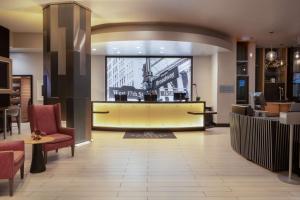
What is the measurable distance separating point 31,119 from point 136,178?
109 inches

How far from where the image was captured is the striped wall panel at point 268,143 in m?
4.69

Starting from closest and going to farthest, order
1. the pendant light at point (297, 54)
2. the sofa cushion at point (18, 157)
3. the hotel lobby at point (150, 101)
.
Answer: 1. the sofa cushion at point (18, 157)
2. the hotel lobby at point (150, 101)
3. the pendant light at point (297, 54)

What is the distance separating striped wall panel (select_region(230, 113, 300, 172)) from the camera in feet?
15.4

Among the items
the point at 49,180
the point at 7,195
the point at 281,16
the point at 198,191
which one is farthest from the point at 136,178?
the point at 281,16

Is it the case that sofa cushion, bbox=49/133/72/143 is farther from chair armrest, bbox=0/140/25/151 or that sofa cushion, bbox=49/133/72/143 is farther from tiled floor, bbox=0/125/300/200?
chair armrest, bbox=0/140/25/151

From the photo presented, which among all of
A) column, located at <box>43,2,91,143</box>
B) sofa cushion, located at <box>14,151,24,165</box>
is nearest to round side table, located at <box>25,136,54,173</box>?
sofa cushion, located at <box>14,151,24,165</box>

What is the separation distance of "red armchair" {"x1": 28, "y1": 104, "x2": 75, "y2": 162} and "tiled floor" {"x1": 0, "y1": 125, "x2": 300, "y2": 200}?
0.35 metres

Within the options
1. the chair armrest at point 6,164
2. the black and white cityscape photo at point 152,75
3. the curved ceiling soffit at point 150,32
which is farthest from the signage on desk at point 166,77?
the chair armrest at point 6,164

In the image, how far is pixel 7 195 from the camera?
3.72m

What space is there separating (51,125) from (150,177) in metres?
2.80

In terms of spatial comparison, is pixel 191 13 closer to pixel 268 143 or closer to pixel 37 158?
pixel 268 143

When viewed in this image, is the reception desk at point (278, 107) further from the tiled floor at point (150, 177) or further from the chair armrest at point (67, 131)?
the chair armrest at point (67, 131)

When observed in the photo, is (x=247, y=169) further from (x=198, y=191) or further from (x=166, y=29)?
(x=166, y=29)

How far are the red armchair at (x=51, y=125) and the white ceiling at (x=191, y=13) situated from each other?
9.03 ft
